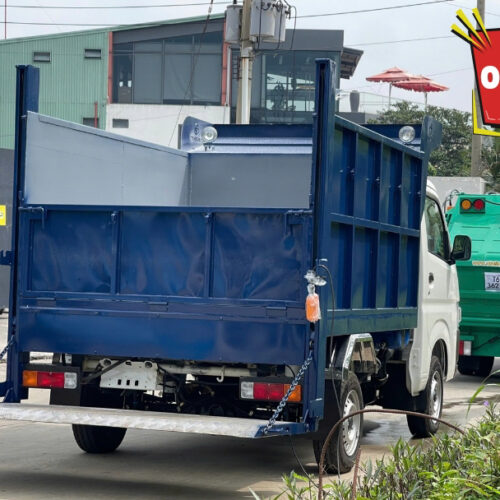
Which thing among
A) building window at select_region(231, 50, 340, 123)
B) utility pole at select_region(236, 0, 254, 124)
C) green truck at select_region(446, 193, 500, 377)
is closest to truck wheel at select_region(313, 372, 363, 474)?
green truck at select_region(446, 193, 500, 377)

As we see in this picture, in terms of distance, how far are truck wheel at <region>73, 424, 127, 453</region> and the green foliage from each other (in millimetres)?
4101

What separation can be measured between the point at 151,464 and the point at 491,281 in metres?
8.14

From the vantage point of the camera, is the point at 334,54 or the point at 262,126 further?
the point at 334,54

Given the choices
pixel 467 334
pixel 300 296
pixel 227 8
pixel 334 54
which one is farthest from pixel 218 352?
pixel 334 54

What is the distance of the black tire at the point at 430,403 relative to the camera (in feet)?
36.8

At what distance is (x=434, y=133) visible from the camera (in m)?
11.1

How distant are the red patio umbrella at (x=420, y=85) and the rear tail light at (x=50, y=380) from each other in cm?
5618

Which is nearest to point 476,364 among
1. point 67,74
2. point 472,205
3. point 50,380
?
point 472,205

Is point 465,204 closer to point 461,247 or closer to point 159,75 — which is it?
point 461,247

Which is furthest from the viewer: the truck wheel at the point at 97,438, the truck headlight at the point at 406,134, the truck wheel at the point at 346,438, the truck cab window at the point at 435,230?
the truck cab window at the point at 435,230

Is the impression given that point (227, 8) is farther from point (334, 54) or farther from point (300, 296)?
point (334, 54)

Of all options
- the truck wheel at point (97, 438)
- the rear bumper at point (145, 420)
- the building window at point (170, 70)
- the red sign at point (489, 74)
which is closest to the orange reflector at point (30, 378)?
the rear bumper at point (145, 420)

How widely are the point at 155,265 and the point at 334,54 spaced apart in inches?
A: 1756

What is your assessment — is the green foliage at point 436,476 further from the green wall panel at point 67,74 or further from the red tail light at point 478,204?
the green wall panel at point 67,74
